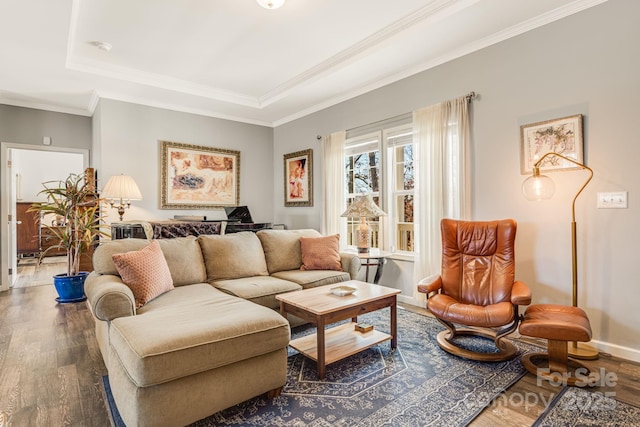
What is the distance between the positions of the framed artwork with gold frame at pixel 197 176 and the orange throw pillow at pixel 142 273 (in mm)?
2550

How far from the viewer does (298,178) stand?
18.5 ft

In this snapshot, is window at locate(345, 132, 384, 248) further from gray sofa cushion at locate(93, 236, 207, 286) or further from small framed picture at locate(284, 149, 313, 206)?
gray sofa cushion at locate(93, 236, 207, 286)

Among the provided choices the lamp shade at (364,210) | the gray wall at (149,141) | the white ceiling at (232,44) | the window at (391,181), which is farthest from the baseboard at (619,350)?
the gray wall at (149,141)

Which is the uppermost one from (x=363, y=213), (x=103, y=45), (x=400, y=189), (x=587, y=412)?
(x=103, y=45)

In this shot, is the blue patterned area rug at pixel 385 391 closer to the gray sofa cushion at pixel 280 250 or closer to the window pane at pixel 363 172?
the gray sofa cushion at pixel 280 250

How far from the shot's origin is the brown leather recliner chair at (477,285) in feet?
8.09

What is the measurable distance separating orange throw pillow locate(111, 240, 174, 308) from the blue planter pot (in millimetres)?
2281

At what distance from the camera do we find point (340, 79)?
421 centimetres

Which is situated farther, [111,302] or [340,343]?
[340,343]

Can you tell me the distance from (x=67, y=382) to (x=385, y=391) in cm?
207

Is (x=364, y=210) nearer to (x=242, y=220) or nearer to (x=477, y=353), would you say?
(x=477, y=353)

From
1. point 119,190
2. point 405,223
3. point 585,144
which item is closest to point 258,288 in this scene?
point 405,223

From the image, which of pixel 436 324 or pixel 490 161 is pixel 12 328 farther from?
pixel 490 161

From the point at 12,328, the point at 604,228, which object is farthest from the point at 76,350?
the point at 604,228
